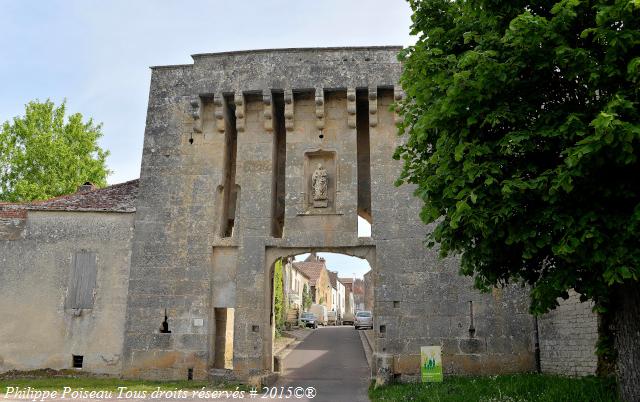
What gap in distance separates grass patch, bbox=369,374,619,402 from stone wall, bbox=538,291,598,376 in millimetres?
718

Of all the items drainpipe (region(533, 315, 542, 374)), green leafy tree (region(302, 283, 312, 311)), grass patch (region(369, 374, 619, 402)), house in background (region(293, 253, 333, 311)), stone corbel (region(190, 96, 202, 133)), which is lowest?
grass patch (region(369, 374, 619, 402))

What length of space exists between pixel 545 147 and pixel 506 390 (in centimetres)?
521

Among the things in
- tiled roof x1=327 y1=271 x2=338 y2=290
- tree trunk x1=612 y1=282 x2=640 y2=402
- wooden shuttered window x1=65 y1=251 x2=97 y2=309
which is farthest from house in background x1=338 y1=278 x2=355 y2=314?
tree trunk x1=612 y1=282 x2=640 y2=402

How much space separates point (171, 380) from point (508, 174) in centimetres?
976

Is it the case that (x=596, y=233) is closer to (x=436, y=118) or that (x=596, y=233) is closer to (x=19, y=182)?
(x=436, y=118)

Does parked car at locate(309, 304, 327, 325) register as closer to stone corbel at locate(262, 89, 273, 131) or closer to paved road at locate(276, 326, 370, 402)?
paved road at locate(276, 326, 370, 402)

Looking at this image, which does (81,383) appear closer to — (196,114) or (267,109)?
(196,114)

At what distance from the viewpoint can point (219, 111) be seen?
14.1m

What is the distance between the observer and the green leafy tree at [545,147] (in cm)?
582

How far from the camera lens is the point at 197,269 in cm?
1339

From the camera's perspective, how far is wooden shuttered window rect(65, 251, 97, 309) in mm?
13422

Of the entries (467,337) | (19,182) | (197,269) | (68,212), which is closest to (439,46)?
(467,337)

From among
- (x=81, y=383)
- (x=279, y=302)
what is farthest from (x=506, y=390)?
(x=279, y=302)

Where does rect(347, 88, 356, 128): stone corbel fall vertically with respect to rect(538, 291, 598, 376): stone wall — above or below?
above
